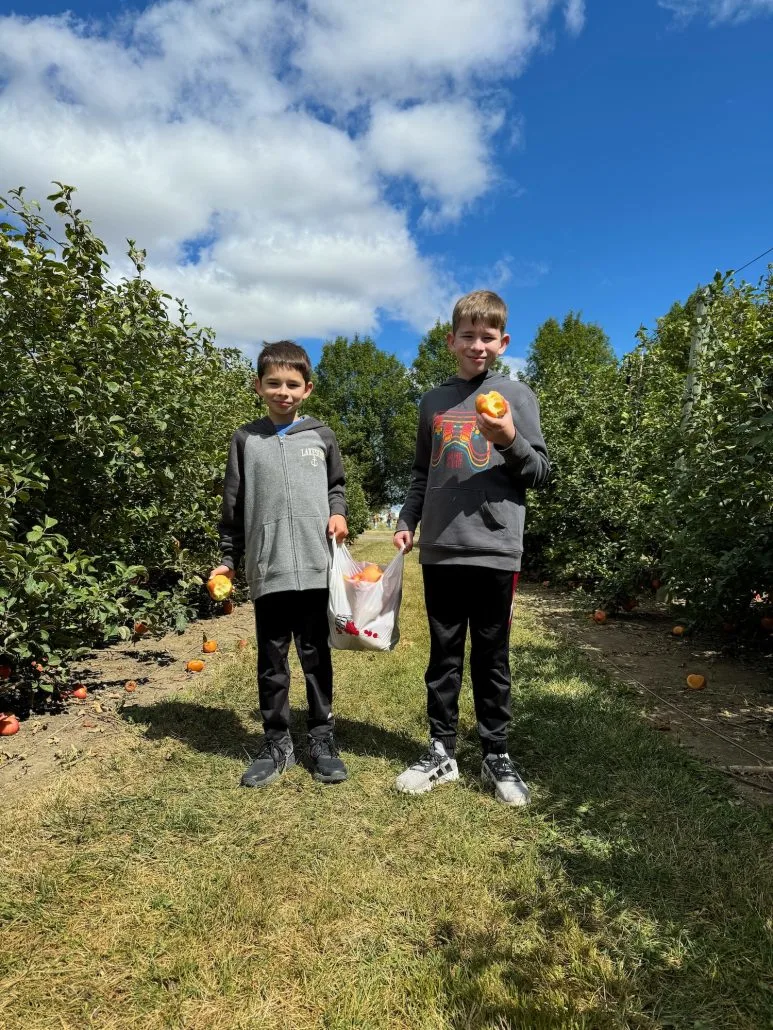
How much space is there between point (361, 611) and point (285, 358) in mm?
1251

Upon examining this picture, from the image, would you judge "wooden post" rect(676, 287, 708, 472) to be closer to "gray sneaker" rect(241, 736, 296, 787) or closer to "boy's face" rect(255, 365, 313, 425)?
"boy's face" rect(255, 365, 313, 425)

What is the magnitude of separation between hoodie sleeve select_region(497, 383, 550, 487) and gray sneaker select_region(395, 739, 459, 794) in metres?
1.29

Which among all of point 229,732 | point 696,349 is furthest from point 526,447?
point 696,349

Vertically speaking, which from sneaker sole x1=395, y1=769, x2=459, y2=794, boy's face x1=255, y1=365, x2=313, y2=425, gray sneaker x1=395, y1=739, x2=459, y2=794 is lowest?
sneaker sole x1=395, y1=769, x2=459, y2=794

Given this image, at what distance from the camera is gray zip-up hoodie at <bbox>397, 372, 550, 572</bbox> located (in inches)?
103

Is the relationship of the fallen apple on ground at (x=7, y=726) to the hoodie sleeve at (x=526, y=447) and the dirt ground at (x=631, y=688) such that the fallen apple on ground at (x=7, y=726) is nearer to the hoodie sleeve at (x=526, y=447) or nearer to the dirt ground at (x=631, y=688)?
the dirt ground at (x=631, y=688)

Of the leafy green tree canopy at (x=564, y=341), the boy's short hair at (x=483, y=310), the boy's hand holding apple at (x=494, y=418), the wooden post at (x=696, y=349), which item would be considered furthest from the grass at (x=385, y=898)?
Answer: the leafy green tree canopy at (x=564, y=341)

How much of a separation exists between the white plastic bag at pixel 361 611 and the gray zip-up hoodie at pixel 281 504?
8 cm

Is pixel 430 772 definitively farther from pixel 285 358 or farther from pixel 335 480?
pixel 285 358

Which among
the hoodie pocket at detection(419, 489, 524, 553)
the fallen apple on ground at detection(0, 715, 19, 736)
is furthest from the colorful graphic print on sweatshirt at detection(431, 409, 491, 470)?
the fallen apple on ground at detection(0, 715, 19, 736)

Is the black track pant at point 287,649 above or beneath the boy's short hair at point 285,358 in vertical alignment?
beneath

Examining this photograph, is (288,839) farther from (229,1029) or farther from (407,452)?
(407,452)

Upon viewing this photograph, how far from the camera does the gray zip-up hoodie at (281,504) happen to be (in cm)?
286

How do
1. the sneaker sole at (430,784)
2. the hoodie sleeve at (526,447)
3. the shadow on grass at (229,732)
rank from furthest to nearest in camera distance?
the shadow on grass at (229,732) → the sneaker sole at (430,784) → the hoodie sleeve at (526,447)
